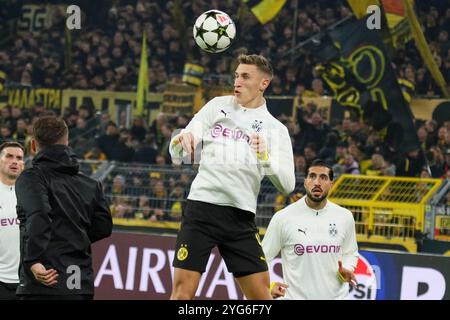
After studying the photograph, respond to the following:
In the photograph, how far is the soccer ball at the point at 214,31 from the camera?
27.9 ft

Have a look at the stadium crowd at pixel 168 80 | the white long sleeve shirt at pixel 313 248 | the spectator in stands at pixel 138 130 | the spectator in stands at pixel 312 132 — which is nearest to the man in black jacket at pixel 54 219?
the white long sleeve shirt at pixel 313 248

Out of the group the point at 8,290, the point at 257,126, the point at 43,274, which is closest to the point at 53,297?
the point at 43,274

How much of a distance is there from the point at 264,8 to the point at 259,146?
13.1 m

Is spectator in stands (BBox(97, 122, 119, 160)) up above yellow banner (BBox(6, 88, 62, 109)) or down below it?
below

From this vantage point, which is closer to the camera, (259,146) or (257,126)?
(259,146)

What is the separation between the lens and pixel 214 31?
28.1ft

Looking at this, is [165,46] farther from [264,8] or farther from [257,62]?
[257,62]

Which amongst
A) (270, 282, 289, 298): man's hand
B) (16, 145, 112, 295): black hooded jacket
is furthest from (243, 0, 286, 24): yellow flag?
(16, 145, 112, 295): black hooded jacket

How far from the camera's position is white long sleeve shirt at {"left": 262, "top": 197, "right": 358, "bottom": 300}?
8.28 metres

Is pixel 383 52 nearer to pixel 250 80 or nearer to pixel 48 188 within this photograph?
pixel 250 80

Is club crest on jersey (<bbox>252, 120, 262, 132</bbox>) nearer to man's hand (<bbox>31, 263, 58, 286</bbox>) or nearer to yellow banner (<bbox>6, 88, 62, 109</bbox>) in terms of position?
man's hand (<bbox>31, 263, 58, 286</bbox>)

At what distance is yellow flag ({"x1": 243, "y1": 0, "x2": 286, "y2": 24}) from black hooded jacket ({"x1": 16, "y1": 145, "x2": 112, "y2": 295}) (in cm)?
1314

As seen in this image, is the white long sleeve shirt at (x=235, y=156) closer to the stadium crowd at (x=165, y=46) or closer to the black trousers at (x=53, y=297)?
the black trousers at (x=53, y=297)

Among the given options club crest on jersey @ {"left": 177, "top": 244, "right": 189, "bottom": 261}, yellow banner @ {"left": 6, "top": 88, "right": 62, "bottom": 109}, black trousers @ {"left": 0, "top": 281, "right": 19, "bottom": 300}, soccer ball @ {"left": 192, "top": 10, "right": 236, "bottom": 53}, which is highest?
soccer ball @ {"left": 192, "top": 10, "right": 236, "bottom": 53}
